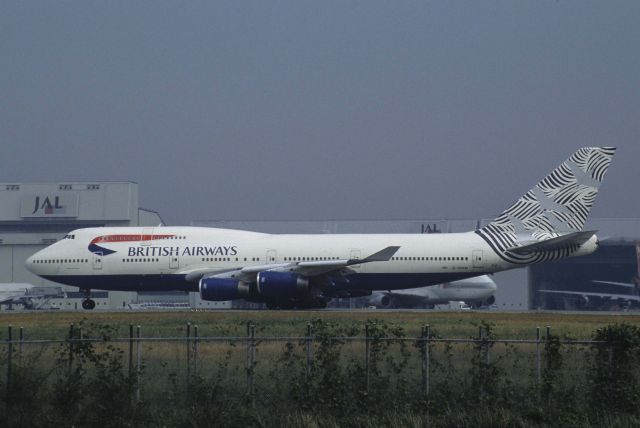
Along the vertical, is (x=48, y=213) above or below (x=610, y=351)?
above

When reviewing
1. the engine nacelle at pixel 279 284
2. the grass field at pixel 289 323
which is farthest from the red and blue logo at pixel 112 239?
the engine nacelle at pixel 279 284

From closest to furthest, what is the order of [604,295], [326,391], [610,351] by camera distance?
1. [326,391]
2. [610,351]
3. [604,295]

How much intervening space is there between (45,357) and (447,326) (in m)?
16.8

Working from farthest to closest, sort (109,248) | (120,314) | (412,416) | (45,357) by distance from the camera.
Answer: (109,248), (120,314), (45,357), (412,416)

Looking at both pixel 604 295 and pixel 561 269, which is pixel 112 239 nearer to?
pixel 604 295

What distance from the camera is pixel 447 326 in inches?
1398

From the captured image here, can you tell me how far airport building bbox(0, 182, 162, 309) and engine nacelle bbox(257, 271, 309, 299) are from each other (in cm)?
4849

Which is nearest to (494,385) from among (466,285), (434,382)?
(434,382)

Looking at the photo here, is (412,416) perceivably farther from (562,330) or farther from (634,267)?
(634,267)

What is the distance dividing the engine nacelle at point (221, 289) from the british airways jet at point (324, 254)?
0.05 meters

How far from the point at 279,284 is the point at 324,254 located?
392 centimetres

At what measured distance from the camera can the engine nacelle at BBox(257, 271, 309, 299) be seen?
48781 millimetres

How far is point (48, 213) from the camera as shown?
9856 centimetres

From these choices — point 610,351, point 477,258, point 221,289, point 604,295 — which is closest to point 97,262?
point 221,289
